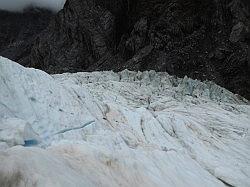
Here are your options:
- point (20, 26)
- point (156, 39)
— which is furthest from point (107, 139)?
point (20, 26)

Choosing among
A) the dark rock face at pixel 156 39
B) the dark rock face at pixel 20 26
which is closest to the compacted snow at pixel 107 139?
the dark rock face at pixel 156 39

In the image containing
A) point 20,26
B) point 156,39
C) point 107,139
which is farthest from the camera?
point 20,26

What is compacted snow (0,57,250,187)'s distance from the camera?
28.1 feet

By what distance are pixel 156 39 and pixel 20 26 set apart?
2759 centimetres

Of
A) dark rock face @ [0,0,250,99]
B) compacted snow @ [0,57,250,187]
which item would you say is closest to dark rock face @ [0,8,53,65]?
dark rock face @ [0,0,250,99]

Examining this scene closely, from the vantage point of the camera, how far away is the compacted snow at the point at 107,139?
8560 millimetres

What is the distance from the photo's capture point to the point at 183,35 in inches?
1268

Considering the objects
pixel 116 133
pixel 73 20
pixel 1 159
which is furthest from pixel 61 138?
pixel 73 20

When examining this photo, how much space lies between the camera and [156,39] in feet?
106

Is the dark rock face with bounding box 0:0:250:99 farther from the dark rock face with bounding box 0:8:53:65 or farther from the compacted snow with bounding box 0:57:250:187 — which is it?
the dark rock face with bounding box 0:8:53:65

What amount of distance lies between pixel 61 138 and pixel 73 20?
2767 cm

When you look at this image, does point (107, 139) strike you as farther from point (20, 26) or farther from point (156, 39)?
point (20, 26)

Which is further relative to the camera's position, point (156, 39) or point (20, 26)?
point (20, 26)

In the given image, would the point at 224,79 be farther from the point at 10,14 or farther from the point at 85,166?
the point at 10,14
